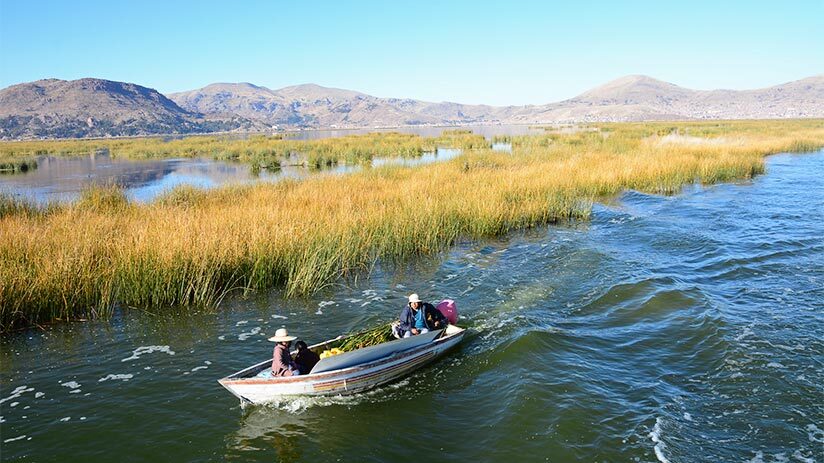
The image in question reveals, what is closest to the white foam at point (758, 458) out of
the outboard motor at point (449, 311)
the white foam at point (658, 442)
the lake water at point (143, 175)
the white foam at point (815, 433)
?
the white foam at point (815, 433)

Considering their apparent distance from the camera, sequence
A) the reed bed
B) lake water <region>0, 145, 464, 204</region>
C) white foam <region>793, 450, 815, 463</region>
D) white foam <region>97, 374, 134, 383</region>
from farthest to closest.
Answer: lake water <region>0, 145, 464, 204</region>
the reed bed
white foam <region>97, 374, 134, 383</region>
white foam <region>793, 450, 815, 463</region>

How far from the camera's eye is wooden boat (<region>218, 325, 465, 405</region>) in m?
8.94

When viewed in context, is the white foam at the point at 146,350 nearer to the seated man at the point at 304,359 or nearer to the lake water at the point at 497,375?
the lake water at the point at 497,375

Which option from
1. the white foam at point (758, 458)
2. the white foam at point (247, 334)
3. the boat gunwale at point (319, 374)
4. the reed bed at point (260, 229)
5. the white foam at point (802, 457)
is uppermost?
the reed bed at point (260, 229)

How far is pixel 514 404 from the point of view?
9414mm

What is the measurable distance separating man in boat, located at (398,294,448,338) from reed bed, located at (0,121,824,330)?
4.50m

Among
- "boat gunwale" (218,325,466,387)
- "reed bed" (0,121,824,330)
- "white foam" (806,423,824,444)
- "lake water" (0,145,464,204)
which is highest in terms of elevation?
"lake water" (0,145,464,204)

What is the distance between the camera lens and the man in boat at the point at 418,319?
36.8 feet

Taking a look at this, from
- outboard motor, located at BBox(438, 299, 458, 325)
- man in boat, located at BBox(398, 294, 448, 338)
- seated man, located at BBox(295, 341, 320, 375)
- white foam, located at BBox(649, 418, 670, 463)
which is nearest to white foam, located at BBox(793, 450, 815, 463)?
white foam, located at BBox(649, 418, 670, 463)

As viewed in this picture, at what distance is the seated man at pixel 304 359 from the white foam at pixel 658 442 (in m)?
5.82

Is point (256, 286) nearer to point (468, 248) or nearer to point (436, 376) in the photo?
point (436, 376)

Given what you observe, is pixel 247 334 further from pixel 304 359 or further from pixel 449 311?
pixel 449 311

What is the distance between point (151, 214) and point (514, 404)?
45.7 ft

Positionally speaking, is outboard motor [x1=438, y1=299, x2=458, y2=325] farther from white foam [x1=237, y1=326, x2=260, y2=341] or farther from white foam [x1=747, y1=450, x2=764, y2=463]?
white foam [x1=747, y1=450, x2=764, y2=463]
